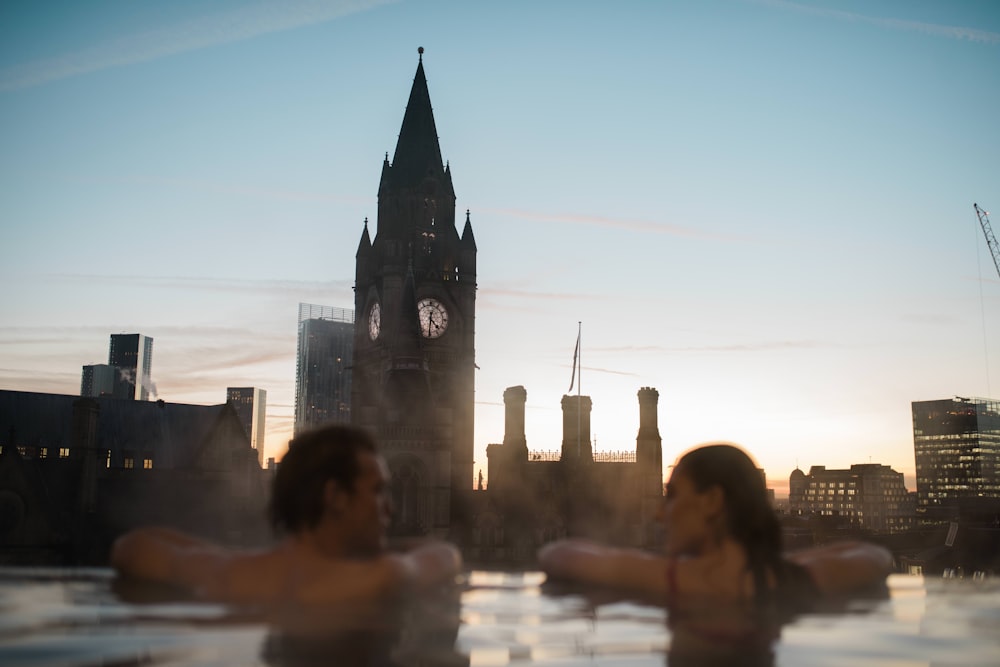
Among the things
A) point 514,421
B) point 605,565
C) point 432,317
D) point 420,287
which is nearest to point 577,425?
point 514,421

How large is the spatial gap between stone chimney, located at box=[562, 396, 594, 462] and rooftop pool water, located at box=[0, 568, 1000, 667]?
81.8 m

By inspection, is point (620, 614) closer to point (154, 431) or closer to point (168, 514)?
point (168, 514)

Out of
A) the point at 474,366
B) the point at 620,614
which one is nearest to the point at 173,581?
the point at 620,614

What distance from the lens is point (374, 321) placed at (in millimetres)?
93438

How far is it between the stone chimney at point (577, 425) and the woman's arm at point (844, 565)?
81.1m

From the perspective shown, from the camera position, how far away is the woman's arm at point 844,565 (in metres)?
4.59

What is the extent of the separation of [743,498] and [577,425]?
8300 cm

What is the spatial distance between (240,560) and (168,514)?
229 feet

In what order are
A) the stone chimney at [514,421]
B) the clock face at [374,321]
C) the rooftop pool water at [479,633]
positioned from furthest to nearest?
1. the clock face at [374,321]
2. the stone chimney at [514,421]
3. the rooftop pool water at [479,633]

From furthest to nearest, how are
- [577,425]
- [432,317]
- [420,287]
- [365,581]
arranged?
[432,317] → [420,287] → [577,425] → [365,581]

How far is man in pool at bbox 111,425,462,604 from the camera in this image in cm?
387

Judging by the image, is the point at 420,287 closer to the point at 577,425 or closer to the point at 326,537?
the point at 577,425

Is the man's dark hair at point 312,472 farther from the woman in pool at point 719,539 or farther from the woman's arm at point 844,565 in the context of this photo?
the woman's arm at point 844,565

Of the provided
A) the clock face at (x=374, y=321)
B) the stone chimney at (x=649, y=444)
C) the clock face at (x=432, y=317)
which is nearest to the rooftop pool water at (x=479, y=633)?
the stone chimney at (x=649, y=444)
